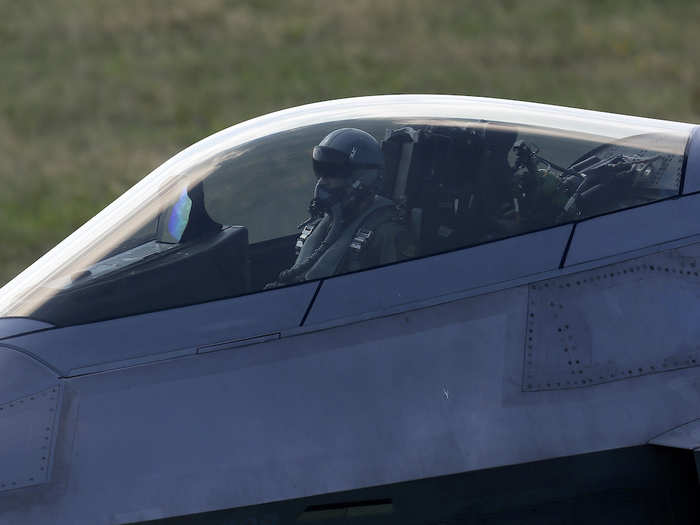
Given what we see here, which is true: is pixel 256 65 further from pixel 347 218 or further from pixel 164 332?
pixel 164 332

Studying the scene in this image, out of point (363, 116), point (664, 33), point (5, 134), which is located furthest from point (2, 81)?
point (363, 116)

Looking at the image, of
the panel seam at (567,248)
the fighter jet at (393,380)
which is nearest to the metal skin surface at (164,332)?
the fighter jet at (393,380)

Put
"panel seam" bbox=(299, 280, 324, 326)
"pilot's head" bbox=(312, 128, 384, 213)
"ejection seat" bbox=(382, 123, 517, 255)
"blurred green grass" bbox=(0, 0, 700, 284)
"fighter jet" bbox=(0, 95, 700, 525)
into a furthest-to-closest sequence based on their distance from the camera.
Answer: "blurred green grass" bbox=(0, 0, 700, 284) < "pilot's head" bbox=(312, 128, 384, 213) < "ejection seat" bbox=(382, 123, 517, 255) < "panel seam" bbox=(299, 280, 324, 326) < "fighter jet" bbox=(0, 95, 700, 525)

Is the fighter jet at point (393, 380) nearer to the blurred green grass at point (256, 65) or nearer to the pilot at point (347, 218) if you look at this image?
the pilot at point (347, 218)

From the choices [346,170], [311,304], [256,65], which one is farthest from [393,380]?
[256,65]

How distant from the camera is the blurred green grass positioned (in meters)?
12.5

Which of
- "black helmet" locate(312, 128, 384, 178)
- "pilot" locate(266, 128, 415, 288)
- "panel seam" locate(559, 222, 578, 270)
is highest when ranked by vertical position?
"black helmet" locate(312, 128, 384, 178)

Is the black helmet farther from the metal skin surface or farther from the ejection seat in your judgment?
the metal skin surface

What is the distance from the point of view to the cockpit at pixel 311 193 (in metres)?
3.70

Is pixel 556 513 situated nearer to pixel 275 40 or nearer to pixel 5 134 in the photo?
pixel 5 134

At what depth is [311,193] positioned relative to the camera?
406cm

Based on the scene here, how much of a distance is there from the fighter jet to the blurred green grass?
7.30 meters

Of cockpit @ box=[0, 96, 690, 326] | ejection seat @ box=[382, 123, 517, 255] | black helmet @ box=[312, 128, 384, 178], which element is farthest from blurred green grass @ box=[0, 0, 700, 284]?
ejection seat @ box=[382, 123, 517, 255]

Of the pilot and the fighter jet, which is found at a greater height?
the pilot
